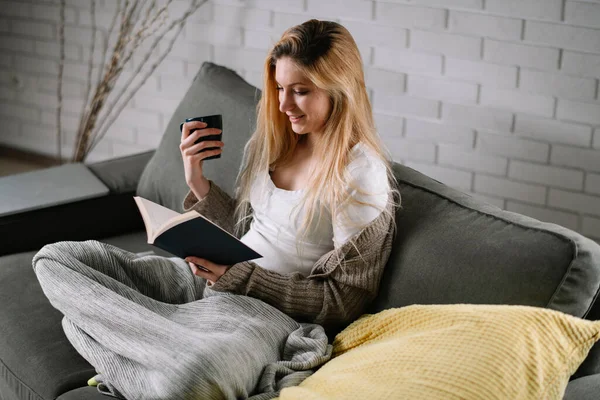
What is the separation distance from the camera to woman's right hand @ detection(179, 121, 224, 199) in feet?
6.75

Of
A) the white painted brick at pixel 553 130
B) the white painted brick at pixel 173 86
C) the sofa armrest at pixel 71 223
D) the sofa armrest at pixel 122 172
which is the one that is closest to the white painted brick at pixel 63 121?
the white painted brick at pixel 173 86

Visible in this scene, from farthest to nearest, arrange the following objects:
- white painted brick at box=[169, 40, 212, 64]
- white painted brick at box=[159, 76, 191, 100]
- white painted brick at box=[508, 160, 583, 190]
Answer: white painted brick at box=[159, 76, 191, 100] → white painted brick at box=[169, 40, 212, 64] → white painted brick at box=[508, 160, 583, 190]

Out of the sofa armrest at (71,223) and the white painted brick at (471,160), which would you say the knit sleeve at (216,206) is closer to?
the sofa armrest at (71,223)

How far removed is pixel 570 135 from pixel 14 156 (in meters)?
2.65

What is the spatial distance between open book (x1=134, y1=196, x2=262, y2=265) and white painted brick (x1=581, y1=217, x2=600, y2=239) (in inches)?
48.0

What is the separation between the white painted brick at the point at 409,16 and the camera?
2.74 metres

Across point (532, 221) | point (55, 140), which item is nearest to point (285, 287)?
point (532, 221)

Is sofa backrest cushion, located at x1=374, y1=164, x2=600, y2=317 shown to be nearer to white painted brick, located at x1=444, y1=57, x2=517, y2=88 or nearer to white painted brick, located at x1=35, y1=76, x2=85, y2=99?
white painted brick, located at x1=444, y1=57, x2=517, y2=88

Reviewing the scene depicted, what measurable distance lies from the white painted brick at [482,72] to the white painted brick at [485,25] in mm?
92

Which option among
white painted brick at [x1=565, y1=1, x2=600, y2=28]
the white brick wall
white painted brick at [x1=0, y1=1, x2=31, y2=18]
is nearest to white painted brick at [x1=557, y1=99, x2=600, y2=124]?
the white brick wall

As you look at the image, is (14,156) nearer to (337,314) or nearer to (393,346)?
(337,314)

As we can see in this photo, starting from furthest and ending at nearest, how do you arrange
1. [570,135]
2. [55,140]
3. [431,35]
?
1. [55,140]
2. [431,35]
3. [570,135]

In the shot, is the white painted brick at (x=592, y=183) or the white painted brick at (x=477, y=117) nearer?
the white painted brick at (x=592, y=183)

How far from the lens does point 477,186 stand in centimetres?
282
